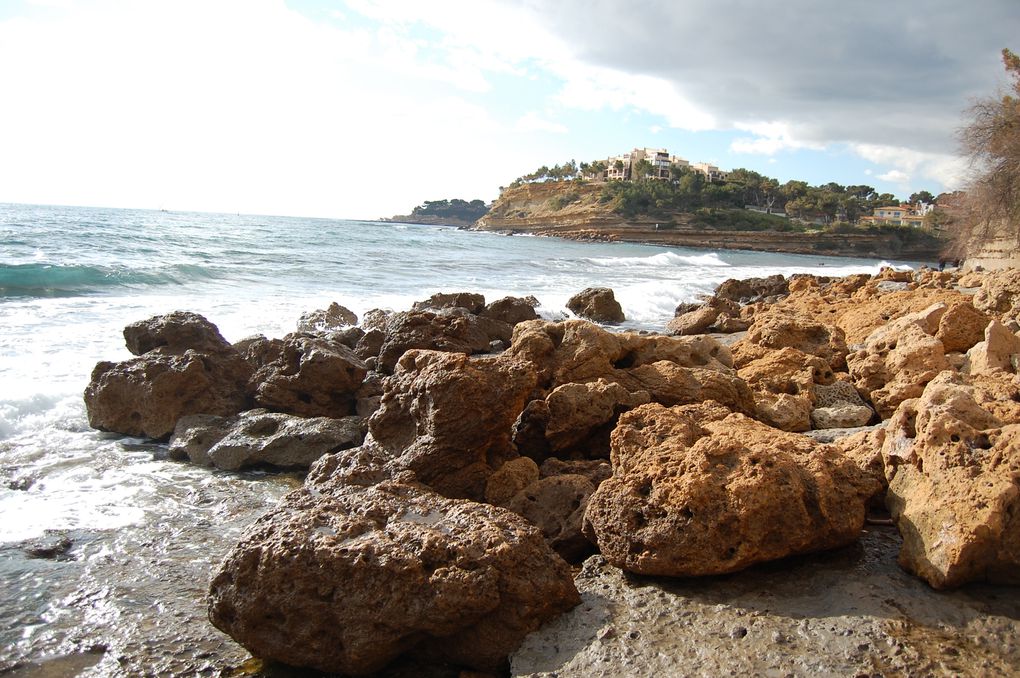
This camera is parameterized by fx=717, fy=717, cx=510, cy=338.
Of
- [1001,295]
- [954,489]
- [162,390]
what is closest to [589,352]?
[954,489]

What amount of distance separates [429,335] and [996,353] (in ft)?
16.8

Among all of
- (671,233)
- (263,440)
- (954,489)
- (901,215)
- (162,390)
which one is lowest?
(263,440)

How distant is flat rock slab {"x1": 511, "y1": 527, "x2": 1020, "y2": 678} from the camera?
254cm

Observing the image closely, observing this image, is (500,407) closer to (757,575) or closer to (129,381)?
(757,575)

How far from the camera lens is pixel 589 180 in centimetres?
11138

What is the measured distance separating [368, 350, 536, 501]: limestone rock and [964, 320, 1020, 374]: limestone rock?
321 cm

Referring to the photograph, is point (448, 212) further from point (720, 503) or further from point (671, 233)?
point (720, 503)

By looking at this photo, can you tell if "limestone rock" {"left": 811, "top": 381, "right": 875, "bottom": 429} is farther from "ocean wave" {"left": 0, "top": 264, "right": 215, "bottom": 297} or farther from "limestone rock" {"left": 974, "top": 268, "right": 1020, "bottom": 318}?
"ocean wave" {"left": 0, "top": 264, "right": 215, "bottom": 297}

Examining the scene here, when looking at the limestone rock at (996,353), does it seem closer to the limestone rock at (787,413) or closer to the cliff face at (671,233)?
the limestone rock at (787,413)

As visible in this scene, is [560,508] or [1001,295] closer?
[560,508]

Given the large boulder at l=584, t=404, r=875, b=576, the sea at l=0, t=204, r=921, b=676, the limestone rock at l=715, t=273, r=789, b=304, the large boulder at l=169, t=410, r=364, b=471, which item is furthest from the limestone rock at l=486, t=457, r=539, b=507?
the limestone rock at l=715, t=273, r=789, b=304

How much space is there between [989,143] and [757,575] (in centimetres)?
2522

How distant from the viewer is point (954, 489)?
3059 mm

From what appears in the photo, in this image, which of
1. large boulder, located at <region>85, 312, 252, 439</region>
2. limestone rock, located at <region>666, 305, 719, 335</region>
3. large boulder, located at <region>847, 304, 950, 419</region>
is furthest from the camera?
limestone rock, located at <region>666, 305, 719, 335</region>
